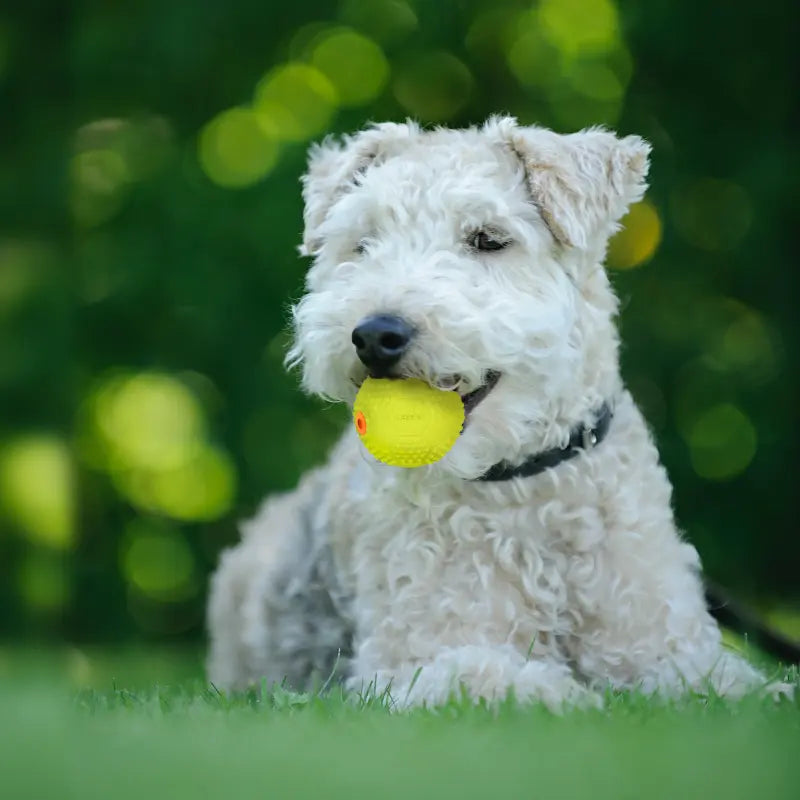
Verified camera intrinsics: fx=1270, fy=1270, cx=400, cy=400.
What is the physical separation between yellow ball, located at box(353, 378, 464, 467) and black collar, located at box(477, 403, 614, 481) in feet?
1.13

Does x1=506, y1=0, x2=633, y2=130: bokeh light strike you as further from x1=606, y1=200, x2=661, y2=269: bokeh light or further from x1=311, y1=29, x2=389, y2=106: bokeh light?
x1=311, y1=29, x2=389, y2=106: bokeh light

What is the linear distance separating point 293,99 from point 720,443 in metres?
4.73

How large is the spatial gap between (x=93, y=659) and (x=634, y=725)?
699cm

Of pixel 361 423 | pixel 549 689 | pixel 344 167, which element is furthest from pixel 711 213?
pixel 549 689

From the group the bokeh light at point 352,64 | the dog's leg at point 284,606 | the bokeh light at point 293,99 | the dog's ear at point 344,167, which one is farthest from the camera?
the bokeh light at point 352,64

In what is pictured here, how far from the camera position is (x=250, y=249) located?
10.8 metres

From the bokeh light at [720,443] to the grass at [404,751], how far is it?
7206mm

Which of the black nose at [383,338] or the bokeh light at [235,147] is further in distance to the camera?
the bokeh light at [235,147]

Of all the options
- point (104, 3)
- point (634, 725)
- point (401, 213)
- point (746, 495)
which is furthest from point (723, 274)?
point (634, 725)

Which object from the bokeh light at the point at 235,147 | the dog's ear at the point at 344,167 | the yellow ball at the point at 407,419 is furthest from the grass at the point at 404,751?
the bokeh light at the point at 235,147

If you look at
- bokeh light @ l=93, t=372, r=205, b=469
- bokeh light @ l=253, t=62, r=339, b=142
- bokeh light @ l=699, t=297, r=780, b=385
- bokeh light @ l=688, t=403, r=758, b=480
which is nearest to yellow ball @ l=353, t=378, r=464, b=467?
bokeh light @ l=699, t=297, r=780, b=385

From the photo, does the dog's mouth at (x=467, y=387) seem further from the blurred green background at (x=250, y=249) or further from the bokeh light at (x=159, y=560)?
the bokeh light at (x=159, y=560)

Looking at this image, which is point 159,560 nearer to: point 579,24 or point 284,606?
point 579,24

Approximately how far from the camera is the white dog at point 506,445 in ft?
13.2
